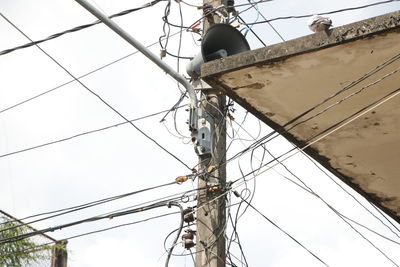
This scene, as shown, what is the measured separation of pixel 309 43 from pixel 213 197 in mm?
2230

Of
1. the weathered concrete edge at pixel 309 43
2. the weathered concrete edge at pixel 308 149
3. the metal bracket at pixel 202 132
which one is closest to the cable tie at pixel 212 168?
the metal bracket at pixel 202 132

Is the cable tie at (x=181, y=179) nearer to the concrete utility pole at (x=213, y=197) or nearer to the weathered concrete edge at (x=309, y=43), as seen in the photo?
the concrete utility pole at (x=213, y=197)

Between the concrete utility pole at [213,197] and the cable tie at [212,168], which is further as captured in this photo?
the cable tie at [212,168]

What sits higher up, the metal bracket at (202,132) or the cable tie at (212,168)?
the metal bracket at (202,132)

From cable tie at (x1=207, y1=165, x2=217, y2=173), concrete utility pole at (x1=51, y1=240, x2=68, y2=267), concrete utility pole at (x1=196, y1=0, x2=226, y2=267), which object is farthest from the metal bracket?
concrete utility pole at (x1=51, y1=240, x2=68, y2=267)

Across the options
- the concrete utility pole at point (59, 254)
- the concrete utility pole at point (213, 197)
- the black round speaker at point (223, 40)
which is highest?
the black round speaker at point (223, 40)

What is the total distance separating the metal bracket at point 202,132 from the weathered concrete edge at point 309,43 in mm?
1697

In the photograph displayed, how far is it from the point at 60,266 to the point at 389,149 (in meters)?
5.84

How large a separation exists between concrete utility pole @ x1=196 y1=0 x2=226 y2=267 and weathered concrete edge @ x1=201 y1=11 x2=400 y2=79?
1.64 meters

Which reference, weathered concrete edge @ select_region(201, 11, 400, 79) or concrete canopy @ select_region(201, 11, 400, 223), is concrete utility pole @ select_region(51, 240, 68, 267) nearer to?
concrete canopy @ select_region(201, 11, 400, 223)

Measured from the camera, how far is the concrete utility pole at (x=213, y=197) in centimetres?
745

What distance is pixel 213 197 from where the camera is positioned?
770 cm

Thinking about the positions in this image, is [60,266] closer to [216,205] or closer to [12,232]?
[12,232]

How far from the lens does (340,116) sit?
22.7 feet
